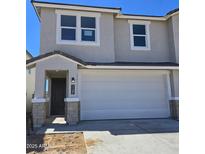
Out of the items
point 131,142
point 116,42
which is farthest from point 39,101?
point 116,42

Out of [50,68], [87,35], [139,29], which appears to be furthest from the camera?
[139,29]

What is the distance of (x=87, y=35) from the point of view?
39.0ft

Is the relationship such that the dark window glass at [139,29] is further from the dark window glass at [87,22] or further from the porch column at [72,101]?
Answer: the porch column at [72,101]

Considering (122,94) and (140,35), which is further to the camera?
(140,35)

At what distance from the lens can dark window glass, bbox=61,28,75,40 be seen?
11609mm

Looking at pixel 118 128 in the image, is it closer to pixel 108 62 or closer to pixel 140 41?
pixel 108 62

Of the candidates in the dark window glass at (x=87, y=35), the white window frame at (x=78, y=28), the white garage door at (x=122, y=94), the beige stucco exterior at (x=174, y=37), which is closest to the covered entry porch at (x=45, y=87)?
the white garage door at (x=122, y=94)

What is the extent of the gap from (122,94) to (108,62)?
225 centimetres

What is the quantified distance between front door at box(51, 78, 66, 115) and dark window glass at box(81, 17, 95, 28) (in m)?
4.85

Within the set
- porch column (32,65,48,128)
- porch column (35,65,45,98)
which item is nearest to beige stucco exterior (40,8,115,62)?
porch column (35,65,45,98)

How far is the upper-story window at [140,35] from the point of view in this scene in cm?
1294

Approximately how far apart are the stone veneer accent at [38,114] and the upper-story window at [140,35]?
23.8 ft
